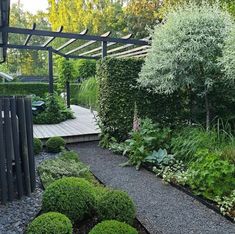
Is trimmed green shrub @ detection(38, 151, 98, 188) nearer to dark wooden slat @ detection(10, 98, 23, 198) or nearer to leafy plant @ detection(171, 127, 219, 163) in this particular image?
dark wooden slat @ detection(10, 98, 23, 198)

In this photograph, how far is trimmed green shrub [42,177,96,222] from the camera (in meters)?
2.75

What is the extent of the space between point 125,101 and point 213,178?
10.4 feet

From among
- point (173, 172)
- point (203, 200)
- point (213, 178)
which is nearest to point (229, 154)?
point (213, 178)

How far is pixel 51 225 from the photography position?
2.33 meters

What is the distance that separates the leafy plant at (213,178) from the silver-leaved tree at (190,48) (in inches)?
77.0

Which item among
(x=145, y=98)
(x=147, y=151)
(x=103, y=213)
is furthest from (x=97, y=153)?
(x=103, y=213)

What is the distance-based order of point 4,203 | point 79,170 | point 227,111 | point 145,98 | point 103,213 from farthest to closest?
point 145,98, point 227,111, point 79,170, point 4,203, point 103,213

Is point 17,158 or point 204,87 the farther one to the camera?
point 204,87

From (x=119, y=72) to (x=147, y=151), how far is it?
200 cm

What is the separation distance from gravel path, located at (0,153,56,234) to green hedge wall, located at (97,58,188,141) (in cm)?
297

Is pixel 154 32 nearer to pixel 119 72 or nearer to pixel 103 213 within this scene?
pixel 119 72

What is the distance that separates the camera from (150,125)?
5543 mm

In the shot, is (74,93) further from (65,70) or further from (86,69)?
(65,70)

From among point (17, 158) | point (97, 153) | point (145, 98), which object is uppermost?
point (145, 98)
